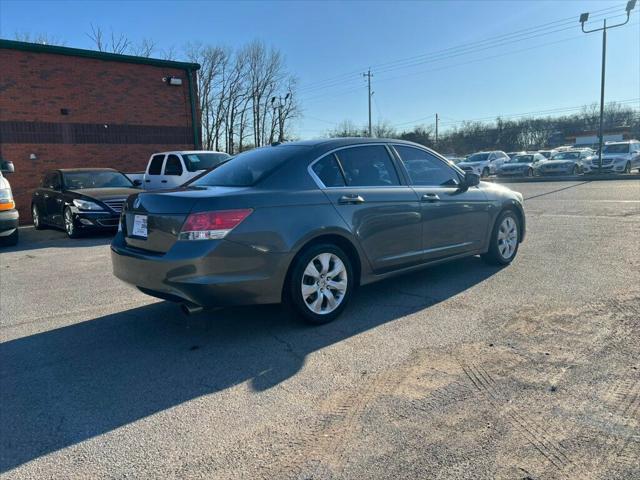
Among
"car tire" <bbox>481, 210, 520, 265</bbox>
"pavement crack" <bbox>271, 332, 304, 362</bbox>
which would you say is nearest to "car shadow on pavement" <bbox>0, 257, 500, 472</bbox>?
"pavement crack" <bbox>271, 332, 304, 362</bbox>

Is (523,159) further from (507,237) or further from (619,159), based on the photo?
(507,237)

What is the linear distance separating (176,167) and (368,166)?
361 inches

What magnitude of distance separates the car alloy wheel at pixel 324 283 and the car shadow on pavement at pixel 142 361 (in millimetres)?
205

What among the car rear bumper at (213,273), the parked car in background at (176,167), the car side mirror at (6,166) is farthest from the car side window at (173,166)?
the car rear bumper at (213,273)

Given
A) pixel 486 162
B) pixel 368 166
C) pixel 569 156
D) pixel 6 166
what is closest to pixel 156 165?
pixel 6 166

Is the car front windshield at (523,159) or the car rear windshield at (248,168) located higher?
the car front windshield at (523,159)

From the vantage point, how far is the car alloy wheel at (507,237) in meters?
6.25

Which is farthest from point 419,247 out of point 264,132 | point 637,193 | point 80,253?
point 264,132

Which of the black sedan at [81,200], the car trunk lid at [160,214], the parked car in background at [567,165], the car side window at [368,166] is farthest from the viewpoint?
the parked car in background at [567,165]

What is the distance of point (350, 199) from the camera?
4.45 meters

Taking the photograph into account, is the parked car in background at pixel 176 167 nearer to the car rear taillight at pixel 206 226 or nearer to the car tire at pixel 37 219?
the car tire at pixel 37 219

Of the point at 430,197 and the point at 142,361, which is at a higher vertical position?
the point at 430,197

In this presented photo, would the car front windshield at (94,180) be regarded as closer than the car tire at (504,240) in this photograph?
No

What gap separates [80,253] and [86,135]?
29.8ft
